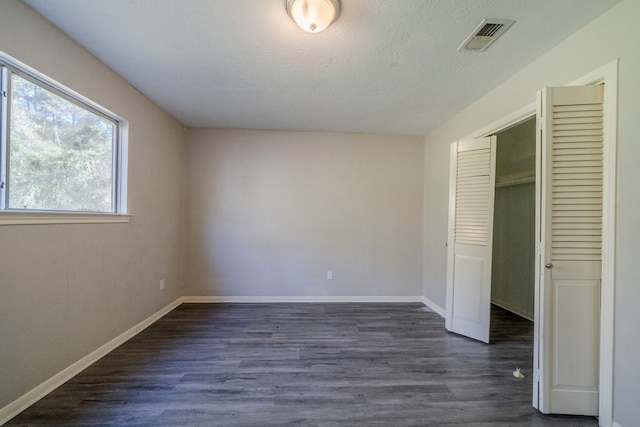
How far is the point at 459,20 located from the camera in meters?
1.63

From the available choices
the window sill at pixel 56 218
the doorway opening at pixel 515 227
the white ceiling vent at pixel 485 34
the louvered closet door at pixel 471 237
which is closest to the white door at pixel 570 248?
the white ceiling vent at pixel 485 34

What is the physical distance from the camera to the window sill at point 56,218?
1.54 m

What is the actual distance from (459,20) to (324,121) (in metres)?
1.98

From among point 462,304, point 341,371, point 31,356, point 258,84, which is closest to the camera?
point 31,356

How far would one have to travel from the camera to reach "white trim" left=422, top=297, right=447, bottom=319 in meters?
3.34

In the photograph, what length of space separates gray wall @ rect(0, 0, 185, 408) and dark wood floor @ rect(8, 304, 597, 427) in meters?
0.27

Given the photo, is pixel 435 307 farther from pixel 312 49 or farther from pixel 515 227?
pixel 312 49

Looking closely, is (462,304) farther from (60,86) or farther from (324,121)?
(60,86)

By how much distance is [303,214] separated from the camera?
12.7 ft

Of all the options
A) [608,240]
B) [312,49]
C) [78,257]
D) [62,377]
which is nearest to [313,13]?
[312,49]

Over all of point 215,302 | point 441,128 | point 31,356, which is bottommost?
point 215,302

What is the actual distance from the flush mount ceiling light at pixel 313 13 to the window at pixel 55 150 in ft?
5.74

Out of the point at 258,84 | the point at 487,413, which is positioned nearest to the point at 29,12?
the point at 258,84

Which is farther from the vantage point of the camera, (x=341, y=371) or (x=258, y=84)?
(x=258, y=84)
